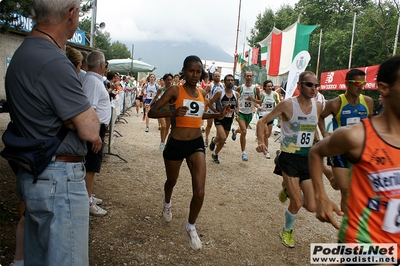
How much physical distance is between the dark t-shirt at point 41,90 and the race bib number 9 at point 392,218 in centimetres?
180

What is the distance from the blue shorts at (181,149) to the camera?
12.7 feet

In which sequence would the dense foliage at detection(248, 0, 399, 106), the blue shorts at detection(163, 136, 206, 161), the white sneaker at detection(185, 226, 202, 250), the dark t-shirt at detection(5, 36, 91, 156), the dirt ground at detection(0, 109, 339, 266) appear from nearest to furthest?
the dark t-shirt at detection(5, 36, 91, 156) → the dirt ground at detection(0, 109, 339, 266) → the white sneaker at detection(185, 226, 202, 250) → the blue shorts at detection(163, 136, 206, 161) → the dense foliage at detection(248, 0, 399, 106)

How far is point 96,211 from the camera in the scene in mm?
4238

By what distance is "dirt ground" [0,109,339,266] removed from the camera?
3.51m

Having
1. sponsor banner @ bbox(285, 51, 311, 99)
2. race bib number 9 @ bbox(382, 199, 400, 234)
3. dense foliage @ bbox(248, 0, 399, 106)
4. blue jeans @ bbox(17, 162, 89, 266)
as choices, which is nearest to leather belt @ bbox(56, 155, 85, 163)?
blue jeans @ bbox(17, 162, 89, 266)

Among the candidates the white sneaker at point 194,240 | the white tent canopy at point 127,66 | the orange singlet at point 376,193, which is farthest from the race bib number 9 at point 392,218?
the white tent canopy at point 127,66

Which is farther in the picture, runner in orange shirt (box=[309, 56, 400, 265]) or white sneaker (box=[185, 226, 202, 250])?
white sneaker (box=[185, 226, 202, 250])

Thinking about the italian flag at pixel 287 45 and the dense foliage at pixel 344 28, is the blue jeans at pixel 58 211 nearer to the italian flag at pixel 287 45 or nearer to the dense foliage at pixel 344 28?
the italian flag at pixel 287 45

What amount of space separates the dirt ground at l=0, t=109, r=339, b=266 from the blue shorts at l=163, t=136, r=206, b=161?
3.20 ft

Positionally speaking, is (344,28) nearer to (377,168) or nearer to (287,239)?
(287,239)

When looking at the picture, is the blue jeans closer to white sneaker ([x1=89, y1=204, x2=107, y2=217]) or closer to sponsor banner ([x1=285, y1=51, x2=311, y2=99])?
white sneaker ([x1=89, y1=204, x2=107, y2=217])

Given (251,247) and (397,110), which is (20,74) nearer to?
(397,110)

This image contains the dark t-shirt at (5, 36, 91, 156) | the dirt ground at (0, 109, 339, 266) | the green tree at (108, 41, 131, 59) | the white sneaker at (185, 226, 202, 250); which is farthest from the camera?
the green tree at (108, 41, 131, 59)

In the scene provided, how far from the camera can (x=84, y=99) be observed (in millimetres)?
1832
